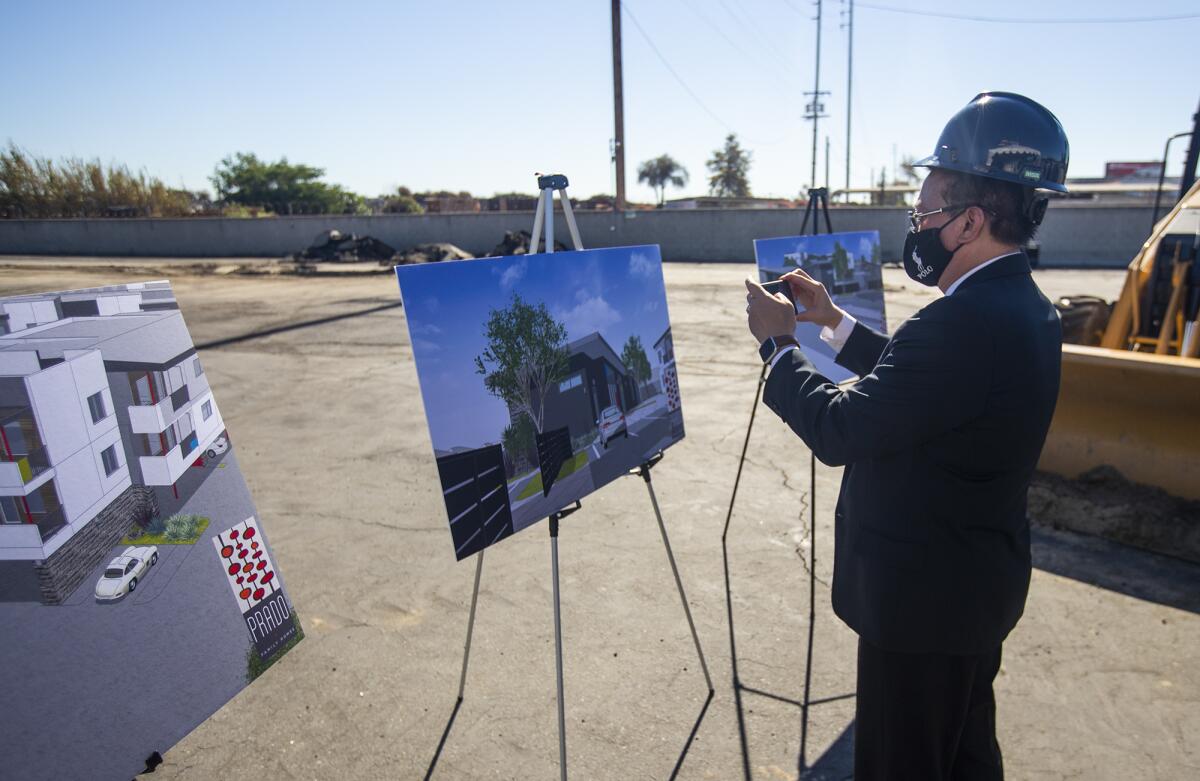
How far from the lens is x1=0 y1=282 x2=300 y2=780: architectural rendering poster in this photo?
1665mm

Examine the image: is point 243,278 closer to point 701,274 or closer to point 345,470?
point 701,274

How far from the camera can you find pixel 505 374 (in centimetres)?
242

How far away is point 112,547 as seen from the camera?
179cm

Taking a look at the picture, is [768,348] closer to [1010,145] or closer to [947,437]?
[947,437]

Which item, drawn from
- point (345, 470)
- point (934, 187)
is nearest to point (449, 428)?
point (934, 187)

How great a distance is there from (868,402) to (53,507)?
198 cm

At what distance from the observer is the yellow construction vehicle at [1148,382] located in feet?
14.3

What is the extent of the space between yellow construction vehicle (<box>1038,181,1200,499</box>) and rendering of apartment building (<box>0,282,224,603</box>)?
16.7ft

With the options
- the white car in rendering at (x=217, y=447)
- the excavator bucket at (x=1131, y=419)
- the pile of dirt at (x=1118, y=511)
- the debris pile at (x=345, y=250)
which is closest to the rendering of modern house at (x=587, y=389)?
the white car in rendering at (x=217, y=447)

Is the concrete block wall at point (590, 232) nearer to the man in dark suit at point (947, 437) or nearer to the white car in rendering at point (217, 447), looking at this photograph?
the white car in rendering at point (217, 447)

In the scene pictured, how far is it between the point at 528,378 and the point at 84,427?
1.29 m

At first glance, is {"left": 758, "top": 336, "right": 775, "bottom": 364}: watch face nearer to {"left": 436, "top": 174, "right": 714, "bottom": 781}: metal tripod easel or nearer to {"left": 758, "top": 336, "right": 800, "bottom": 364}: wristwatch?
{"left": 758, "top": 336, "right": 800, "bottom": 364}: wristwatch

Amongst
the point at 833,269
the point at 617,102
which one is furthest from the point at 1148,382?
the point at 617,102

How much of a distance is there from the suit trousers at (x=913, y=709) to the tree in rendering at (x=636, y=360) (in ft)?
4.64
